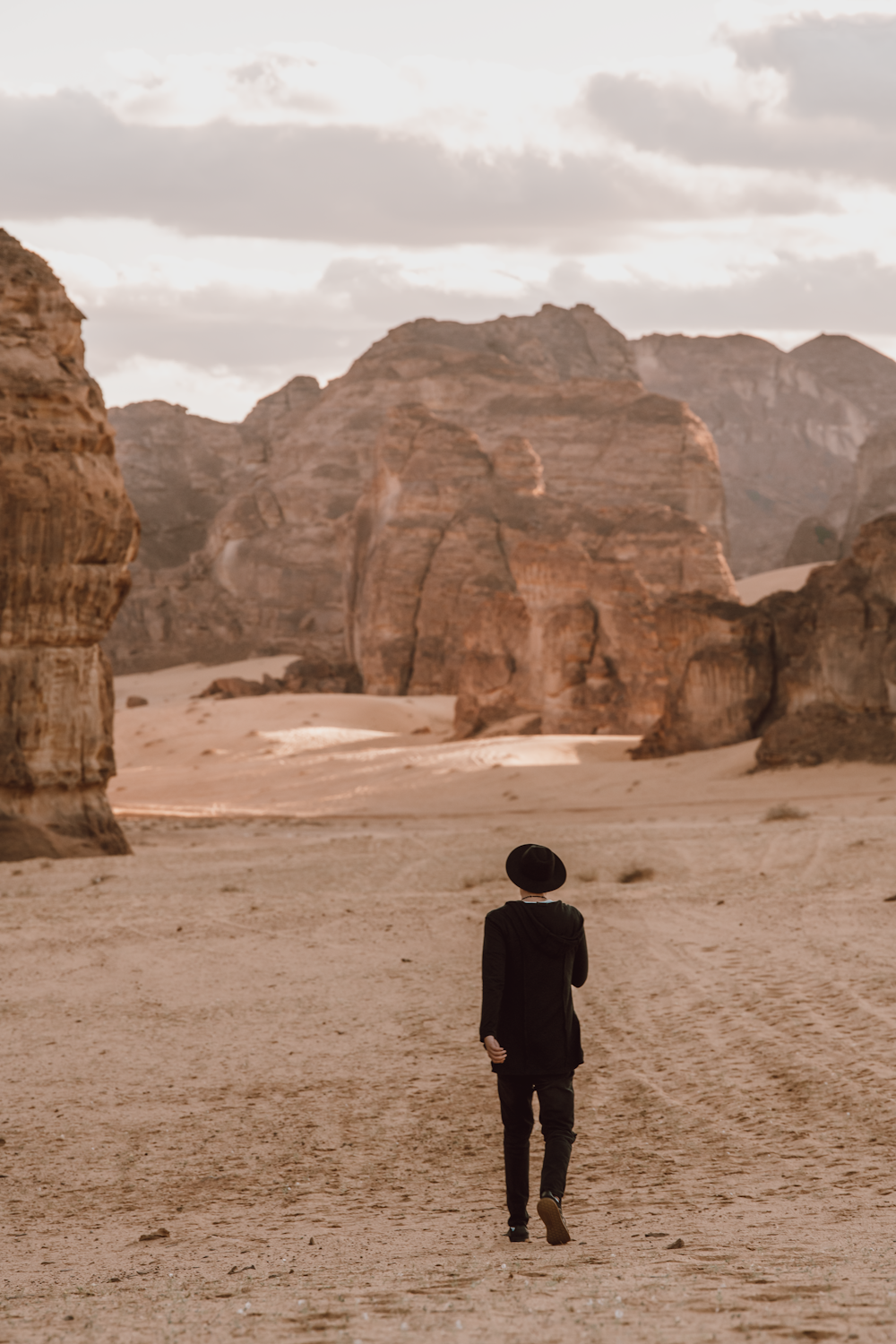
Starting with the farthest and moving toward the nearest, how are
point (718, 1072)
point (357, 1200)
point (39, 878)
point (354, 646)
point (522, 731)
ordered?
point (354, 646)
point (522, 731)
point (39, 878)
point (718, 1072)
point (357, 1200)

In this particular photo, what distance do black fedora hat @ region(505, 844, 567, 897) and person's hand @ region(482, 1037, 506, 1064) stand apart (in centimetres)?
49

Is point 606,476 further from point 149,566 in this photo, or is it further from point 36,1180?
point 36,1180

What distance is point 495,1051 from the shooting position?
4.66 m

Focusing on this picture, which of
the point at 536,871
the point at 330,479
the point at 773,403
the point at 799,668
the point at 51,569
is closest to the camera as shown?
the point at 536,871

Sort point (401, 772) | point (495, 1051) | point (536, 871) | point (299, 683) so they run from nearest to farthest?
1. point (495, 1051)
2. point (536, 871)
3. point (401, 772)
4. point (299, 683)

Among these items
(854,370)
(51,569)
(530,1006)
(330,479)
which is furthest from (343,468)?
(854,370)

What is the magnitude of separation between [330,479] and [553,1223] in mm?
59278

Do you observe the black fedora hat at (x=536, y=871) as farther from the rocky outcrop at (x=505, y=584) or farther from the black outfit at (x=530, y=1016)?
the rocky outcrop at (x=505, y=584)

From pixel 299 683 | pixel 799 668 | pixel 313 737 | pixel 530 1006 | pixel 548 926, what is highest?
pixel 799 668

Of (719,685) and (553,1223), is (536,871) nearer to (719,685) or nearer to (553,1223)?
(553,1223)

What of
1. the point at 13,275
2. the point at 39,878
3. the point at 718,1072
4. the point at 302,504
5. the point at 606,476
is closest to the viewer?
the point at 718,1072

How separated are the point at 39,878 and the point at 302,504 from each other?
49.8 metres

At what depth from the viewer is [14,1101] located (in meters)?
6.57

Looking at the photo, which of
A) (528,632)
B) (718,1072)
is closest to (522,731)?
(528,632)
